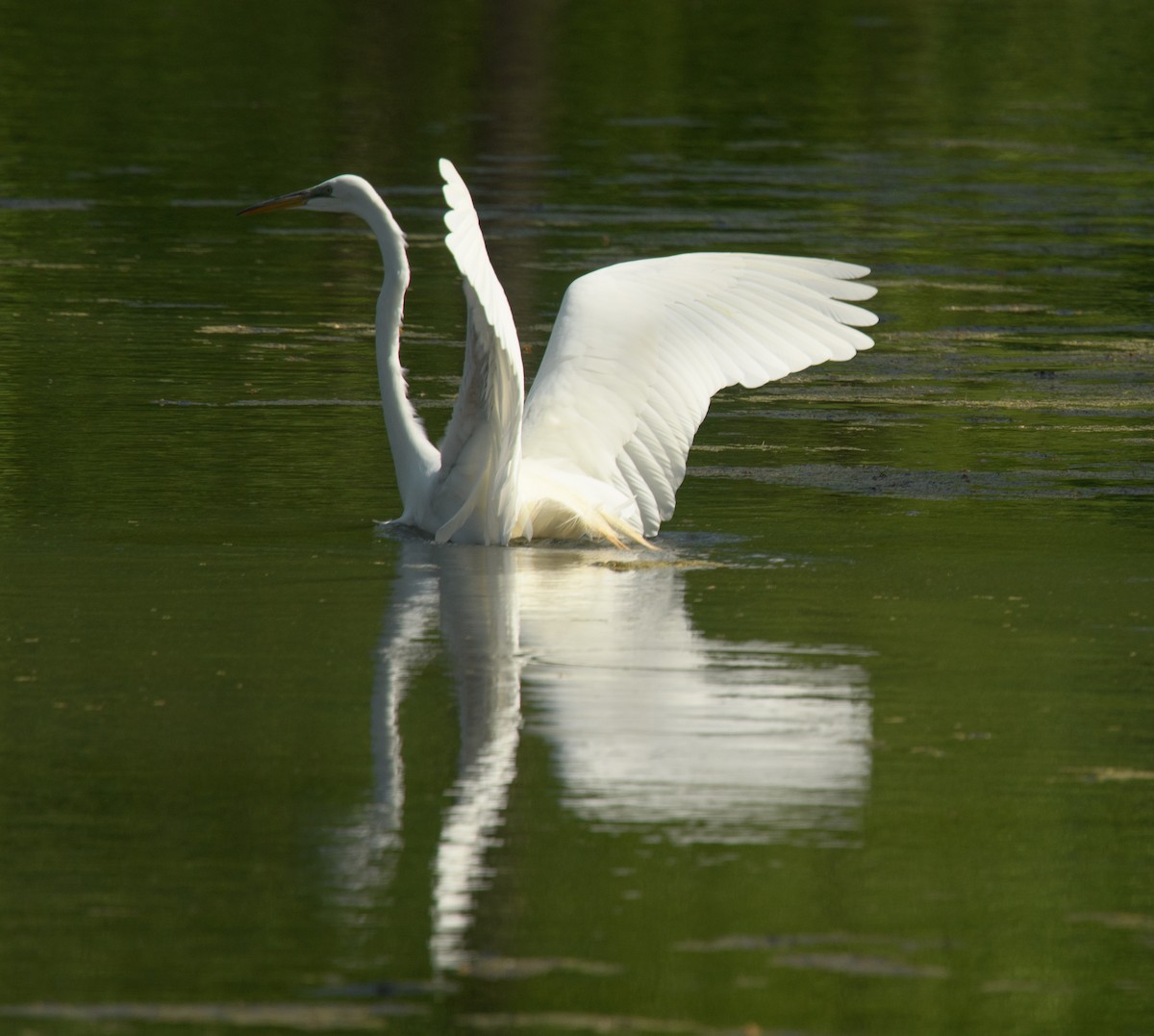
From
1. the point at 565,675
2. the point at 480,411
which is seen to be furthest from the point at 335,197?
the point at 565,675

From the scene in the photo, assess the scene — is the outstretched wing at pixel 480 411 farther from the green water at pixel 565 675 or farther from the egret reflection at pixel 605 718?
the egret reflection at pixel 605 718

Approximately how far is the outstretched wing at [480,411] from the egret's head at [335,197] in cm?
141

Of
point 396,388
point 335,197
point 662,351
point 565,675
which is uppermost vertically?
point 335,197

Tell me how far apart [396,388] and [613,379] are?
83 cm

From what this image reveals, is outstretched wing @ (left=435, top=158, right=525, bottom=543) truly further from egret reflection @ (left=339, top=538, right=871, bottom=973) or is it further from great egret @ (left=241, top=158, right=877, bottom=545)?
egret reflection @ (left=339, top=538, right=871, bottom=973)

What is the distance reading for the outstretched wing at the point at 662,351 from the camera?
31.7 ft

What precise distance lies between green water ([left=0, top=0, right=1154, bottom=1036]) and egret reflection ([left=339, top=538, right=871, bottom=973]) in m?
0.02

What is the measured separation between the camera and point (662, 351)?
9844 mm

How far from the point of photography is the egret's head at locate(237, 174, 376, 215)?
10055mm

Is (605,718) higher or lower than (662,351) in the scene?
lower

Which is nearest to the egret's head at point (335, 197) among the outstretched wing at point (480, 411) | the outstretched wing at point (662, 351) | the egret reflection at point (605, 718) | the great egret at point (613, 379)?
the great egret at point (613, 379)

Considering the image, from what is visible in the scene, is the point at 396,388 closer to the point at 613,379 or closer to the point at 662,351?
the point at 613,379

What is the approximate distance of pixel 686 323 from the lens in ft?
32.7

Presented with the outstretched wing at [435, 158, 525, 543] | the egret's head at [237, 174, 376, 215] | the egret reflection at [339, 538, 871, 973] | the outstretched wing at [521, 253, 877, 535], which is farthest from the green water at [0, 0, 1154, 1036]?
the egret's head at [237, 174, 376, 215]
